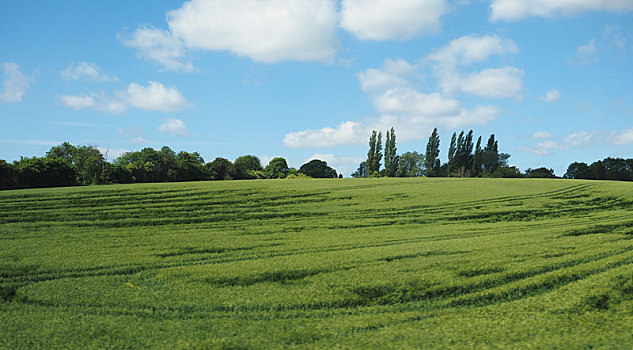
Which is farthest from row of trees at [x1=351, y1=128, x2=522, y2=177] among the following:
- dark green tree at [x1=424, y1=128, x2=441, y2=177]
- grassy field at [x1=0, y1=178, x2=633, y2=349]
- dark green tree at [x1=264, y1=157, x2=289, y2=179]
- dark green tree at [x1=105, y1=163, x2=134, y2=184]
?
grassy field at [x1=0, y1=178, x2=633, y2=349]

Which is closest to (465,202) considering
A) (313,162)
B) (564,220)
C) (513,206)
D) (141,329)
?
(513,206)

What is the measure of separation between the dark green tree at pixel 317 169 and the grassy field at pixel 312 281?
74375 mm

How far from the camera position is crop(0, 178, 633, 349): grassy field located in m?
4.36

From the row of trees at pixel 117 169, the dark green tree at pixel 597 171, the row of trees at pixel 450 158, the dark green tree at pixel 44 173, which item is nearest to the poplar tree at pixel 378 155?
the row of trees at pixel 450 158

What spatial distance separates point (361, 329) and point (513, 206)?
1408 cm

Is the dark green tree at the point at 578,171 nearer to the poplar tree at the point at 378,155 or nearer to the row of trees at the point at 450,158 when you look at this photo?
the row of trees at the point at 450,158

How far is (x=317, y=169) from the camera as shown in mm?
89125

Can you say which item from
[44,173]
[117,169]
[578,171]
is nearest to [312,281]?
[44,173]

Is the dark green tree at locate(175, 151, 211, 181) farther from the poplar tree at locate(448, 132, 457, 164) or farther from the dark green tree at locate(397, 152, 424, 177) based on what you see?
the dark green tree at locate(397, 152, 424, 177)

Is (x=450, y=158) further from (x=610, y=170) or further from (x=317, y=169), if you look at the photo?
(x=317, y=169)

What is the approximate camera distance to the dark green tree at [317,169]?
3494 inches

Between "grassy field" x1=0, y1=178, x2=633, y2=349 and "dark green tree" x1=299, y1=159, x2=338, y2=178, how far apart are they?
244 ft

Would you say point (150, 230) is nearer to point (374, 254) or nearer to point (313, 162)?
point (374, 254)

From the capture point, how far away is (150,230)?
12273 millimetres
